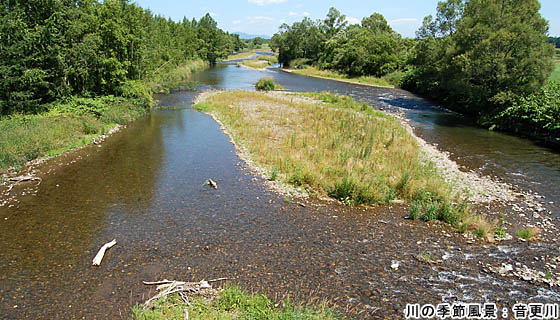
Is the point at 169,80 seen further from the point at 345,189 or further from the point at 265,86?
the point at 345,189

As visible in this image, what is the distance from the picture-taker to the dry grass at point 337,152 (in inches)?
631

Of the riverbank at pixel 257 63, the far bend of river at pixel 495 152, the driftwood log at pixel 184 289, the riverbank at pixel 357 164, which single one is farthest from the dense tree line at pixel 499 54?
the riverbank at pixel 257 63

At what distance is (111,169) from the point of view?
62.0 ft

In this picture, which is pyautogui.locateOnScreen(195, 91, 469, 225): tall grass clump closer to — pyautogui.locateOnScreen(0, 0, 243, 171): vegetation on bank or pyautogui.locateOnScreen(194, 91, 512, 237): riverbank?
pyautogui.locateOnScreen(194, 91, 512, 237): riverbank

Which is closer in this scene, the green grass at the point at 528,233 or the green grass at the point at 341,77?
the green grass at the point at 528,233

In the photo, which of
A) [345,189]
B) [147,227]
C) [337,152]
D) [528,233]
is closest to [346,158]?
[337,152]

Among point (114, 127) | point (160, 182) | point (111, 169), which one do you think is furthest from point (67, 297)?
point (114, 127)

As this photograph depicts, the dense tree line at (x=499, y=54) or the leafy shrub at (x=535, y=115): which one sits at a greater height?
the dense tree line at (x=499, y=54)

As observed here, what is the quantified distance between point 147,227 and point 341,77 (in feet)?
241

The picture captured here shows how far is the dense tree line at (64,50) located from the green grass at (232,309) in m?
22.2

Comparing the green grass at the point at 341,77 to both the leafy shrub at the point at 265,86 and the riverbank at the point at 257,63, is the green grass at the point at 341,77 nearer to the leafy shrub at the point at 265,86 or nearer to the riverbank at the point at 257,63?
the riverbank at the point at 257,63

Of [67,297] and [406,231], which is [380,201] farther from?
[67,297]

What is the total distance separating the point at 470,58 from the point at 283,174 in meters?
26.1

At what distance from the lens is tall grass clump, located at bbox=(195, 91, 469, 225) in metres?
15.6
